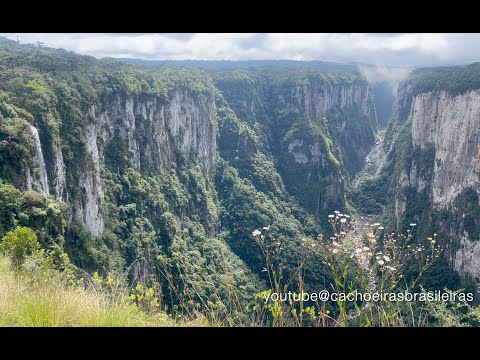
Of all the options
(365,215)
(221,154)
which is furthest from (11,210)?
(365,215)

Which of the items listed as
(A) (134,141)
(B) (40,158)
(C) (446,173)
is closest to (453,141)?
(C) (446,173)

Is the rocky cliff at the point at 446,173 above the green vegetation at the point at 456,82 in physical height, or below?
below

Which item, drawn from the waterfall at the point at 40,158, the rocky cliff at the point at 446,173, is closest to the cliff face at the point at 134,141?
the waterfall at the point at 40,158

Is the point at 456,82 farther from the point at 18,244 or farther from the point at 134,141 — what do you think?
the point at 18,244

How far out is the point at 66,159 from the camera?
36344 mm

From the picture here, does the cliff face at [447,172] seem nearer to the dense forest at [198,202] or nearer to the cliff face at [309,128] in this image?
the dense forest at [198,202]

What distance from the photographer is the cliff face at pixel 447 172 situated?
5266cm

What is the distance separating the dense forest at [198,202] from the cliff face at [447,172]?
75 cm

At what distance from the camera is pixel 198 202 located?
65.4 meters

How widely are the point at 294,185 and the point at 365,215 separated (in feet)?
53.3

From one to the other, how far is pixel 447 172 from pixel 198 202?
34433 mm

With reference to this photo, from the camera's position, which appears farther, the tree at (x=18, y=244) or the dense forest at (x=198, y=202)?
the tree at (x=18, y=244)

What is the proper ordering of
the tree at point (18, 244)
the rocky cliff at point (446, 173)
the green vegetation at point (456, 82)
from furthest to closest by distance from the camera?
the green vegetation at point (456, 82)
the rocky cliff at point (446, 173)
the tree at point (18, 244)
